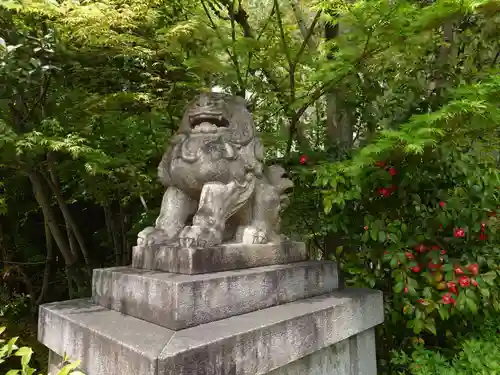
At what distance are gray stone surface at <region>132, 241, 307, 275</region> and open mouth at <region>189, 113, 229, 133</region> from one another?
86 cm

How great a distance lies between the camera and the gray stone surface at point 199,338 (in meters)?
1.71

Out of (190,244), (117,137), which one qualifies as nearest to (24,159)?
(117,137)

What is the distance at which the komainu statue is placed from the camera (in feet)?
8.20

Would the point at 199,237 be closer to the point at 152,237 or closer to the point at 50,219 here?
the point at 152,237

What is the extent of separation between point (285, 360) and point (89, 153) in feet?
7.37

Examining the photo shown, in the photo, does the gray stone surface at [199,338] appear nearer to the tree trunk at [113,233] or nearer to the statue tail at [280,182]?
the statue tail at [280,182]

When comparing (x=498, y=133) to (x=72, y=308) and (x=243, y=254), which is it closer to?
(x=243, y=254)

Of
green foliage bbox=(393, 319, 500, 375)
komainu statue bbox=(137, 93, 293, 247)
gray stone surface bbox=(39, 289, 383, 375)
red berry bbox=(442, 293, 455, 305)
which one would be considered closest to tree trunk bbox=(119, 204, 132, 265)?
gray stone surface bbox=(39, 289, 383, 375)

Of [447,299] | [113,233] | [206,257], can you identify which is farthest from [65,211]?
[447,299]

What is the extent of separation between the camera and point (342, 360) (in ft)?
9.12

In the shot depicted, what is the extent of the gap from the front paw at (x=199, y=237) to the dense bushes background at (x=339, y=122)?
3.69ft

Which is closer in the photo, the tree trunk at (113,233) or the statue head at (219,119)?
the statue head at (219,119)

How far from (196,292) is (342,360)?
144 cm

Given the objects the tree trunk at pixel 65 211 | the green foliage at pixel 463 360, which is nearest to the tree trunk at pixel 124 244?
the tree trunk at pixel 65 211
